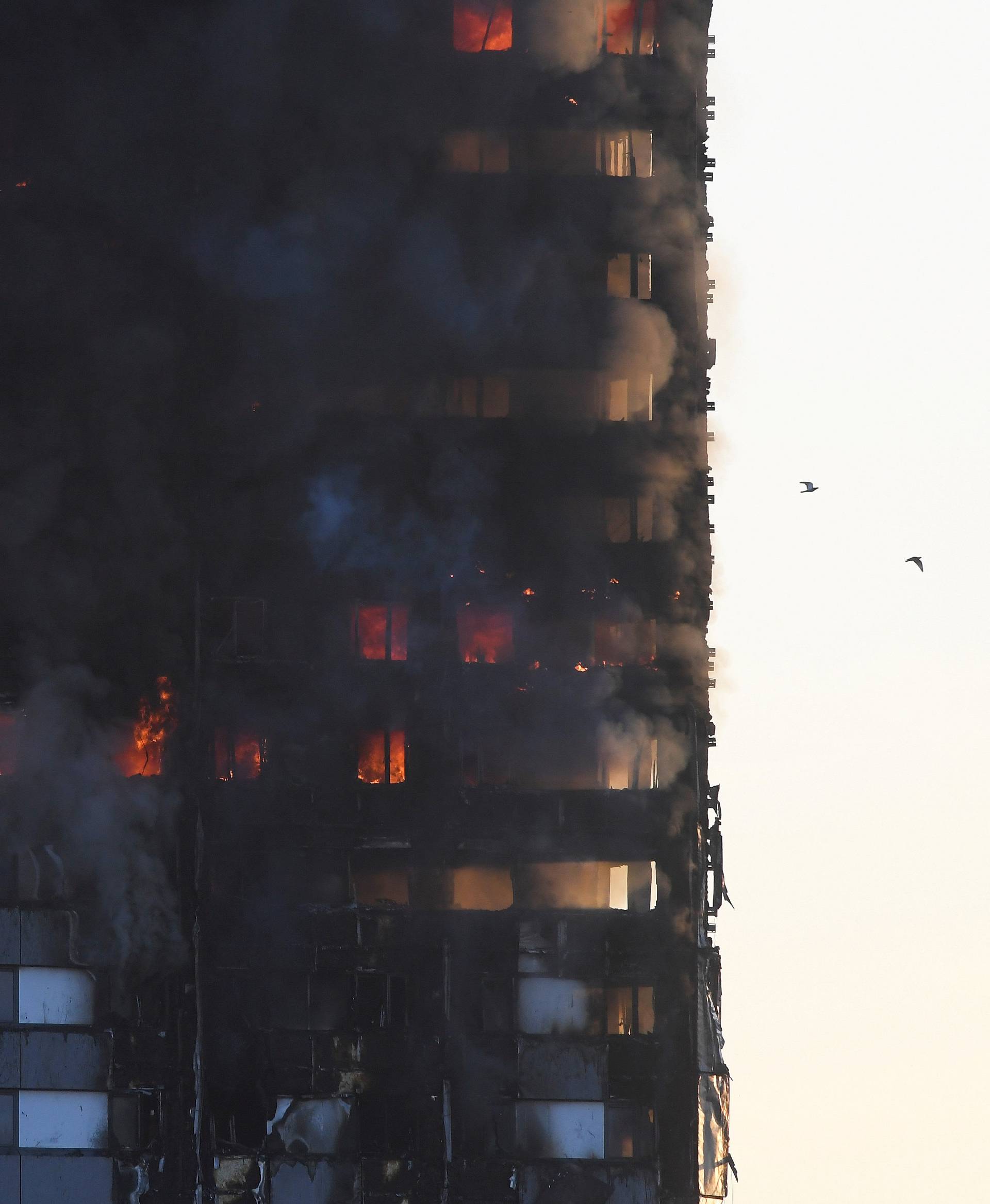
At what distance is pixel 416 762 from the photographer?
3316cm

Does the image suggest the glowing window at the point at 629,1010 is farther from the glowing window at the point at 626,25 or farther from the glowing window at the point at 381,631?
the glowing window at the point at 626,25

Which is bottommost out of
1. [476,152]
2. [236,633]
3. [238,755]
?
[238,755]

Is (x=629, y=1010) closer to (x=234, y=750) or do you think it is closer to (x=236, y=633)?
(x=234, y=750)

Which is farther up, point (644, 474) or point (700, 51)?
point (700, 51)

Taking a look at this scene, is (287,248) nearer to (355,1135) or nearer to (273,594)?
(273,594)

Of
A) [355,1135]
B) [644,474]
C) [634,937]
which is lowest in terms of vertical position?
[355,1135]

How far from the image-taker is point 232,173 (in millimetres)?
32656

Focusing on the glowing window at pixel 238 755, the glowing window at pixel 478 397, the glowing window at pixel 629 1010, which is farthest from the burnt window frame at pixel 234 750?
the glowing window at pixel 629 1010

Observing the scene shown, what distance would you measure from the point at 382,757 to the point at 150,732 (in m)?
4.25

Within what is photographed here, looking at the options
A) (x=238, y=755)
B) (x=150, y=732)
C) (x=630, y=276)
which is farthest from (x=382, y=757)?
(x=630, y=276)

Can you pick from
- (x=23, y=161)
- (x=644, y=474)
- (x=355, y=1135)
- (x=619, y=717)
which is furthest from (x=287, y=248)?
(x=355, y=1135)

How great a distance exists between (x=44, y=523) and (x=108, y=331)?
3671 mm

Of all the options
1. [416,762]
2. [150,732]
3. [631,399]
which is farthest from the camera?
[631,399]

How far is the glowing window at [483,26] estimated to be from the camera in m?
33.2
